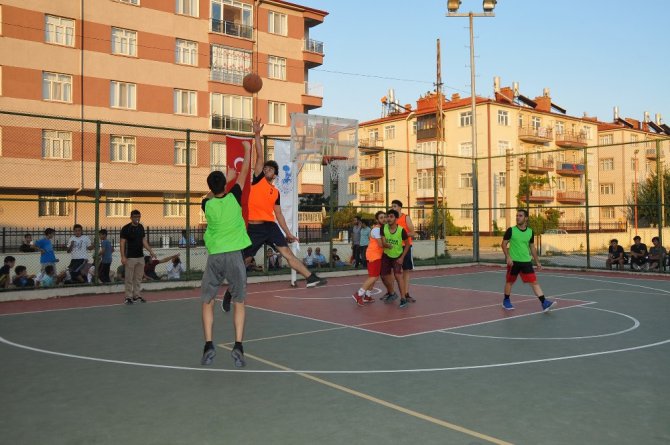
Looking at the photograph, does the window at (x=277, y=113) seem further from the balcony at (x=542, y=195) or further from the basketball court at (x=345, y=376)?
the basketball court at (x=345, y=376)

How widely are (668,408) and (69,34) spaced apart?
3104cm

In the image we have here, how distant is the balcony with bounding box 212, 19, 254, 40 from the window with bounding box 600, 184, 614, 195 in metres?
39.5

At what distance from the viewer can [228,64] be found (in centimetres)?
3581

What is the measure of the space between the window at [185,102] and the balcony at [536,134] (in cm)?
3038

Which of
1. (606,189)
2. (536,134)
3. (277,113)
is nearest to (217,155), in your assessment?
(277,113)

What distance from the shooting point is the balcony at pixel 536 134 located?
176 feet

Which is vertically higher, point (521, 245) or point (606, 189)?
point (606, 189)

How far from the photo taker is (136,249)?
1290 centimetres

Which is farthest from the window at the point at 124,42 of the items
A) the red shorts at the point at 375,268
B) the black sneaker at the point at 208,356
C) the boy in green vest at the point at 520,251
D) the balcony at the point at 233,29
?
the black sneaker at the point at 208,356

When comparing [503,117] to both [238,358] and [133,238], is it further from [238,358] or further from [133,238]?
[238,358]

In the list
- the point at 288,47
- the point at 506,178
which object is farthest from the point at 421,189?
the point at 288,47

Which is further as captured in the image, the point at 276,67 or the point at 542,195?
the point at 542,195

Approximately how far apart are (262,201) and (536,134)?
163 feet

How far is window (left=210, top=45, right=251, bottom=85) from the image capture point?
116 ft
